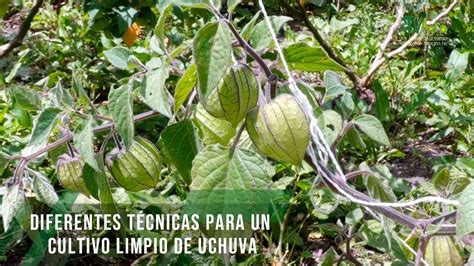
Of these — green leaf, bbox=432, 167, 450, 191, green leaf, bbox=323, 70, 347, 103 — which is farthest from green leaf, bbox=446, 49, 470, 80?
green leaf, bbox=432, 167, 450, 191

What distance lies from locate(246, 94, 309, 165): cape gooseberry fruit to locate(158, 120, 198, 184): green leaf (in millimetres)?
148

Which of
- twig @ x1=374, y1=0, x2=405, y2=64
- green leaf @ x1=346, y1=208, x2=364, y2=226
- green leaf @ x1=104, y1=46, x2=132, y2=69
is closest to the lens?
green leaf @ x1=104, y1=46, x2=132, y2=69

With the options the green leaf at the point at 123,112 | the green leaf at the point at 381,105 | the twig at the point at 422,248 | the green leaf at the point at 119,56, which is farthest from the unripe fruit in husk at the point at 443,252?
the green leaf at the point at 381,105

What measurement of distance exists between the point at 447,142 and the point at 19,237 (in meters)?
1.38

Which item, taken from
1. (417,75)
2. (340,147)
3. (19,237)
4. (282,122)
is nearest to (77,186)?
(282,122)

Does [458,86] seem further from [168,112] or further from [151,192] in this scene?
[168,112]

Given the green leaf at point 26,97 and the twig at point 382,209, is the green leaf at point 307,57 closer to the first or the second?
the twig at point 382,209

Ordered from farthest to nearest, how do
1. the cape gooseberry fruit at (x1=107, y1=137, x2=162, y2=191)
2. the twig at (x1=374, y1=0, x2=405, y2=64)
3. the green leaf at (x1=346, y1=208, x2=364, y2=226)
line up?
the twig at (x1=374, y1=0, x2=405, y2=64)
the green leaf at (x1=346, y1=208, x2=364, y2=226)
the cape gooseberry fruit at (x1=107, y1=137, x2=162, y2=191)

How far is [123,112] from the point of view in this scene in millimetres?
676

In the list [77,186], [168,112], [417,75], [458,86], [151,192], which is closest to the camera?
[168,112]

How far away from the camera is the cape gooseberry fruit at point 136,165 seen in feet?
2.47

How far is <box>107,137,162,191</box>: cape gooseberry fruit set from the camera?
75cm

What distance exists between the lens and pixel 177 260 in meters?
1.38

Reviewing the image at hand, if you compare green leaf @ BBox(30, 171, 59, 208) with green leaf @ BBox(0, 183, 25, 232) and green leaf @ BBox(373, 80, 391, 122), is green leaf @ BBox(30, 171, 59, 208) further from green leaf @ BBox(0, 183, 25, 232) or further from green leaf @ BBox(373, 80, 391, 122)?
green leaf @ BBox(373, 80, 391, 122)
